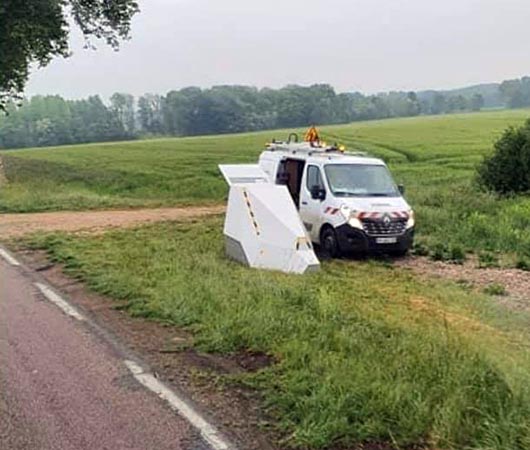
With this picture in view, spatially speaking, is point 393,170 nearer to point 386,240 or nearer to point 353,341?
point 386,240

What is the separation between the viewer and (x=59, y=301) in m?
9.27

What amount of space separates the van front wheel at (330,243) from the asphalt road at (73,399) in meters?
7.23

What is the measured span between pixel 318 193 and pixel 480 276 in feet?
13.4

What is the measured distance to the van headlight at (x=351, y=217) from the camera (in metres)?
14.0

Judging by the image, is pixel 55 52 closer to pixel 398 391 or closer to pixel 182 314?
pixel 182 314

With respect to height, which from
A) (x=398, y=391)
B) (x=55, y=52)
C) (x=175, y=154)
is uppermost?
(x=55, y=52)

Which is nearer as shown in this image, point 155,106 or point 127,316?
point 127,316

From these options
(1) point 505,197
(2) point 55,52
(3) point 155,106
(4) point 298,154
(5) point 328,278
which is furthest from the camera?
(3) point 155,106

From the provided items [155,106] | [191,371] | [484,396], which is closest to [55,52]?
[191,371]

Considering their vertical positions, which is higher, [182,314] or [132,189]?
[182,314]

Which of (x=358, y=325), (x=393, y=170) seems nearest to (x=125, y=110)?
(x=393, y=170)

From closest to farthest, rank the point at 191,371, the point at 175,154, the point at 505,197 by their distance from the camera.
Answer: the point at 191,371 → the point at 505,197 → the point at 175,154

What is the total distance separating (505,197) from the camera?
22.9 m

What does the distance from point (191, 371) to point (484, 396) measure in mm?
2520
